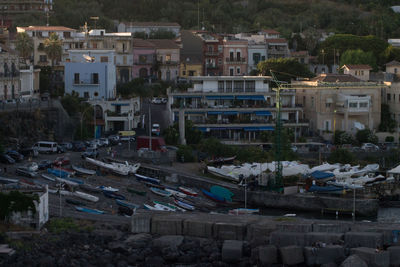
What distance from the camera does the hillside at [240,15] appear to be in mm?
99250

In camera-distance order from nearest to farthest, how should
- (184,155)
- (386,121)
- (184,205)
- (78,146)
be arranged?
1. (184,205)
2. (78,146)
3. (184,155)
4. (386,121)

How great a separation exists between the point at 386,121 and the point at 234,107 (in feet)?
30.4

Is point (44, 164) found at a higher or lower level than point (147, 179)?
higher

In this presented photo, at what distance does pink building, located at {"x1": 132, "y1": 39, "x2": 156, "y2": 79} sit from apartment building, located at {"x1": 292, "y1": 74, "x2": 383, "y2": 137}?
503 inches

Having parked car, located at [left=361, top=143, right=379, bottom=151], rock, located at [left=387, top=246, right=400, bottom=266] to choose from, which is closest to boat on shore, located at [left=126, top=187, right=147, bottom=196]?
rock, located at [left=387, top=246, right=400, bottom=266]

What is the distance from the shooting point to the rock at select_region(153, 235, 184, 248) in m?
39.7

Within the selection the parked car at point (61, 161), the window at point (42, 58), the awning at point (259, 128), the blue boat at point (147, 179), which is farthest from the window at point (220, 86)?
the parked car at point (61, 161)

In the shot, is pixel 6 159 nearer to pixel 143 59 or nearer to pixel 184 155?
pixel 184 155

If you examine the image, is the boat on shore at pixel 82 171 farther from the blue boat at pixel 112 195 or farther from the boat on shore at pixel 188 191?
the boat on shore at pixel 188 191

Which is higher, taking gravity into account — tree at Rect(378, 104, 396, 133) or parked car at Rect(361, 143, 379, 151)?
tree at Rect(378, 104, 396, 133)

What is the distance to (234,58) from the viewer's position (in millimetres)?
80000

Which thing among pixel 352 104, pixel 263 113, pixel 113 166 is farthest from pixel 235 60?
pixel 113 166

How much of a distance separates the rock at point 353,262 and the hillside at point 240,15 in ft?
188

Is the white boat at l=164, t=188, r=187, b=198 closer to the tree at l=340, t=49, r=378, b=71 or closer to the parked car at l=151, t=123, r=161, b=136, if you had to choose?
the parked car at l=151, t=123, r=161, b=136
